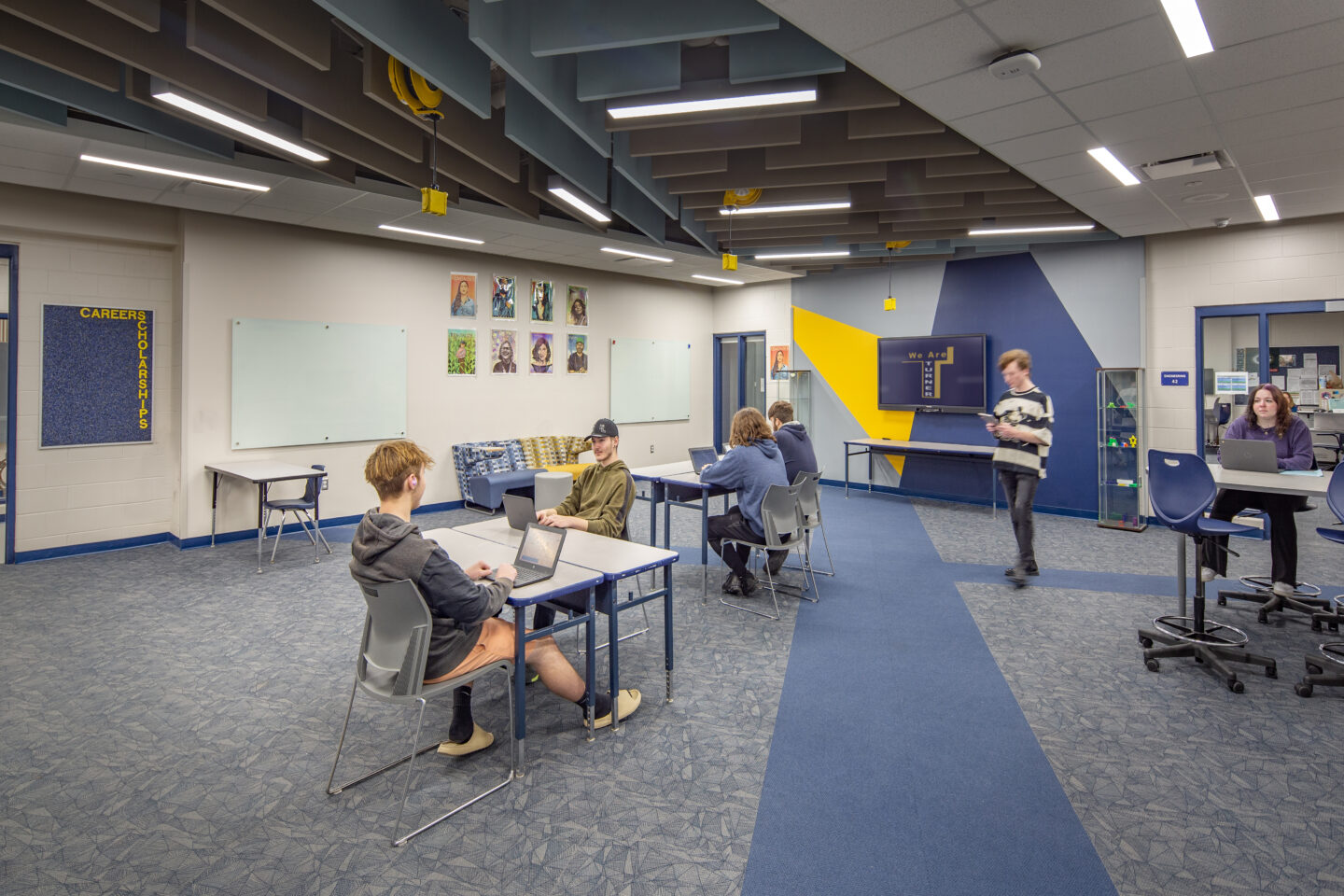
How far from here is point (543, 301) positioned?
28.7 feet

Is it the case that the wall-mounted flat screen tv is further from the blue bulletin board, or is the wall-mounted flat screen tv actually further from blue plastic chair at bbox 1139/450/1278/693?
the blue bulletin board

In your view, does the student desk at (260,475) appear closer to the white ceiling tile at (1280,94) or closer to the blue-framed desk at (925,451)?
the blue-framed desk at (925,451)

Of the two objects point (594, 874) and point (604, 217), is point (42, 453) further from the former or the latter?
point (594, 874)

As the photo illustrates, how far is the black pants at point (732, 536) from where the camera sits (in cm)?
458

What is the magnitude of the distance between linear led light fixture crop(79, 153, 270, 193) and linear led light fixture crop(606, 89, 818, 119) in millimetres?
3068

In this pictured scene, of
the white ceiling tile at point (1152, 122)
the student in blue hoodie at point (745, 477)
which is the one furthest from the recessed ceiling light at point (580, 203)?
the white ceiling tile at point (1152, 122)

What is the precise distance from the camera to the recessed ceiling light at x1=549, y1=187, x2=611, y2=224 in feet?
18.0

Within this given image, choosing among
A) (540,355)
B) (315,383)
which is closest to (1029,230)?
(540,355)

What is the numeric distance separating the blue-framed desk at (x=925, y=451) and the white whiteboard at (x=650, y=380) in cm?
281

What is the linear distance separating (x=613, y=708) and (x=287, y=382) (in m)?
5.47

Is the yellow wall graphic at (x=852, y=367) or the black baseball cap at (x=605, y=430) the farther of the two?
the yellow wall graphic at (x=852, y=367)

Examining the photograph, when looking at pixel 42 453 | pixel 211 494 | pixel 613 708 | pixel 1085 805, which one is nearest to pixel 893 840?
pixel 1085 805

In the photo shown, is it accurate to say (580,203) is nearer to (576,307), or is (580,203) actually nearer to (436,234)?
(436,234)

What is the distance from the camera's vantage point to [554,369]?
897cm
